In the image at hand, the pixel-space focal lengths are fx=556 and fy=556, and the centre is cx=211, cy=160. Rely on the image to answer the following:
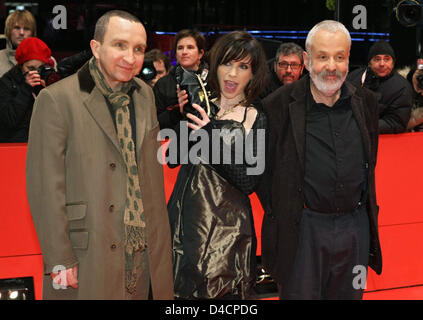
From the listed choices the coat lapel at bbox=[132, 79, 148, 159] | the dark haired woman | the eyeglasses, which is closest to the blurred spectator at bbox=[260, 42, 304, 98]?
the eyeglasses

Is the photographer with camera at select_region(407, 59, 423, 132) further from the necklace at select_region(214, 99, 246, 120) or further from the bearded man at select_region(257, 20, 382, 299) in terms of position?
the necklace at select_region(214, 99, 246, 120)

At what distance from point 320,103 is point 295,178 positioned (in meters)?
0.41

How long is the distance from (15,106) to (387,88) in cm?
302

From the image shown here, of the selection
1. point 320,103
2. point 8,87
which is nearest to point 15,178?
point 8,87

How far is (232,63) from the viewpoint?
2691mm

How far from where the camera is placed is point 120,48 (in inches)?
95.1

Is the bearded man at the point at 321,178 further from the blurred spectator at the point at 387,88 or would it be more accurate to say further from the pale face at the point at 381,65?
the pale face at the point at 381,65

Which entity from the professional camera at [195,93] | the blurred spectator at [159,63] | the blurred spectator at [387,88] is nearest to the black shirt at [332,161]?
the professional camera at [195,93]

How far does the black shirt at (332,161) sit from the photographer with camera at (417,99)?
2.51 m

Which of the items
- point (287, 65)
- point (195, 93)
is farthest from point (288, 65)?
point (195, 93)

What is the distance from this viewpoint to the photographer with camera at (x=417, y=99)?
504 cm

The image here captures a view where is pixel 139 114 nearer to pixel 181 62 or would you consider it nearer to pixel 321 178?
pixel 321 178

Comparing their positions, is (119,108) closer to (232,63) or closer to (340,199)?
(232,63)

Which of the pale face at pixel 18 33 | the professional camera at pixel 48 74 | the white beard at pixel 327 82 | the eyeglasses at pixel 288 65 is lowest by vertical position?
the white beard at pixel 327 82
